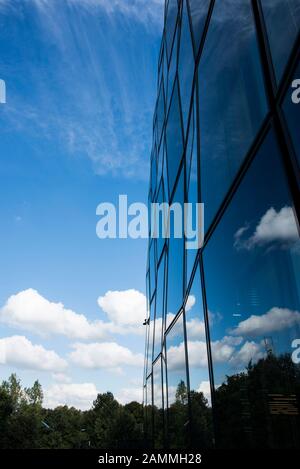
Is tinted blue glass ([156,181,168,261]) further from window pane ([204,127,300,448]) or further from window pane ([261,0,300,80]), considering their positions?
window pane ([261,0,300,80])

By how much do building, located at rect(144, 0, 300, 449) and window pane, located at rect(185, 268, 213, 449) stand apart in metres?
0.02

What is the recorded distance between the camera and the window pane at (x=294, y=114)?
9.49 feet

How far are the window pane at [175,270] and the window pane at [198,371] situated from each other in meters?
1.45

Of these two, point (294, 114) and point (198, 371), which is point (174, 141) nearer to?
point (198, 371)

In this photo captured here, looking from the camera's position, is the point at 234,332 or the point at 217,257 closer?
the point at 234,332

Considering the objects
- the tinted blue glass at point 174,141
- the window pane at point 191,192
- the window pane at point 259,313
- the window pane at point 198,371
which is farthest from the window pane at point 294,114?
the tinted blue glass at point 174,141

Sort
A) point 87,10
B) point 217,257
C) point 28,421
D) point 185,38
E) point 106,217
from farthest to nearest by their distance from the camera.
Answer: point 28,421 → point 87,10 → point 106,217 → point 185,38 → point 217,257

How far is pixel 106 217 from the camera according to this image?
13.7 metres

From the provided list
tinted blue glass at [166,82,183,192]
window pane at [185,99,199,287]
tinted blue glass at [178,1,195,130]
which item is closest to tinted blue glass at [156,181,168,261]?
tinted blue glass at [166,82,183,192]

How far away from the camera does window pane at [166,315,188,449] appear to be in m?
7.94

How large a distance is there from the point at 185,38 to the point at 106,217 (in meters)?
6.89

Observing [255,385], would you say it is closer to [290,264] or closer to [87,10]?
[290,264]
